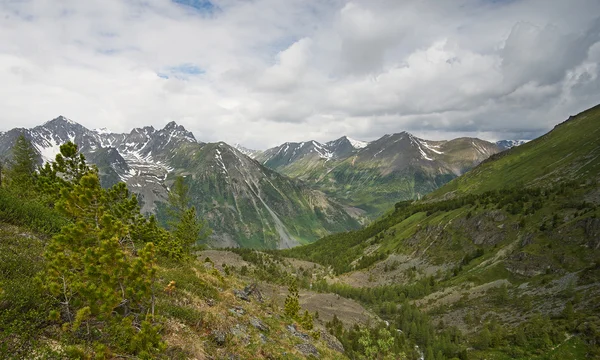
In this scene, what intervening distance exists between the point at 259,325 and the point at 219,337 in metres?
7.64

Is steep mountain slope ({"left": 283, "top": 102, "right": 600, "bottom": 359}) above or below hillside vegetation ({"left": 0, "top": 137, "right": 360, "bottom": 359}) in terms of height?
below

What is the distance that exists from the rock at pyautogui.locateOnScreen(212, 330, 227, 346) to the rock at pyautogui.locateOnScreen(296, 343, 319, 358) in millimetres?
10250

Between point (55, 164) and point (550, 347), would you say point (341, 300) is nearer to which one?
point (550, 347)

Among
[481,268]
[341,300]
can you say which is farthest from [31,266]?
[481,268]

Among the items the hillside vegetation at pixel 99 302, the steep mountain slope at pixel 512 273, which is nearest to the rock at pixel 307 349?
the hillside vegetation at pixel 99 302

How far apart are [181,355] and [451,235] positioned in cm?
18824

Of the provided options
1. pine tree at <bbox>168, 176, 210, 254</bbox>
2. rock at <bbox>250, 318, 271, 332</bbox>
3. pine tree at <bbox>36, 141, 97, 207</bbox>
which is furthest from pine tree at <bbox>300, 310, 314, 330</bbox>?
pine tree at <bbox>36, 141, 97, 207</bbox>

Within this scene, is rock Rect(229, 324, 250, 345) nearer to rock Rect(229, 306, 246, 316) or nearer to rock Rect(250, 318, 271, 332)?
rock Rect(229, 306, 246, 316)

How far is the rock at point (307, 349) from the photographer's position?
1135 inches

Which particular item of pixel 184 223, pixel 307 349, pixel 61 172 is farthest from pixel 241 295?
pixel 61 172

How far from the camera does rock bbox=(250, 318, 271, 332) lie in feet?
89.9

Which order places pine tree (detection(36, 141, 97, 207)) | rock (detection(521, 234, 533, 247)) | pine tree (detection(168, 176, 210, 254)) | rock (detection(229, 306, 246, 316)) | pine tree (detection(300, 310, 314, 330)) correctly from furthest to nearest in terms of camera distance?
1. rock (detection(521, 234, 533, 247))
2. pine tree (detection(300, 310, 314, 330))
3. pine tree (detection(168, 176, 210, 254))
4. pine tree (detection(36, 141, 97, 207))
5. rock (detection(229, 306, 246, 316))

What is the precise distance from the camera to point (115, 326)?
48.2 ft

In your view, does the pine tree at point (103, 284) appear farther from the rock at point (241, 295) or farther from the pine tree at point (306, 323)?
Answer: the pine tree at point (306, 323)
